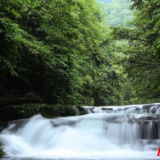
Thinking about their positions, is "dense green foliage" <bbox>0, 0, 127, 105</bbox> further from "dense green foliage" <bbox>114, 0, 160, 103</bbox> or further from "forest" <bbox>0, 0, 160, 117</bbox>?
"dense green foliage" <bbox>114, 0, 160, 103</bbox>

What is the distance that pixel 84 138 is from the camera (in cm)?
697

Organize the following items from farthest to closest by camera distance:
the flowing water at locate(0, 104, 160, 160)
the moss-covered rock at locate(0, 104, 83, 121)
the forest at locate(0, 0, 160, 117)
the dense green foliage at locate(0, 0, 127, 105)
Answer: the moss-covered rock at locate(0, 104, 83, 121) < the dense green foliage at locate(0, 0, 127, 105) < the forest at locate(0, 0, 160, 117) < the flowing water at locate(0, 104, 160, 160)

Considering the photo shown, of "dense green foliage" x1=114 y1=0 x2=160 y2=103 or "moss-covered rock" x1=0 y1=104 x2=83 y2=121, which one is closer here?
"moss-covered rock" x1=0 y1=104 x2=83 y2=121

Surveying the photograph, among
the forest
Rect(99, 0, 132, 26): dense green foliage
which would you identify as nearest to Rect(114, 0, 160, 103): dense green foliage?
the forest

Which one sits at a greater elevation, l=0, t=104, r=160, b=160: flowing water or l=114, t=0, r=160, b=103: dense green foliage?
l=114, t=0, r=160, b=103: dense green foliage

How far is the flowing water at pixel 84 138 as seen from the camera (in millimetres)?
→ 5750

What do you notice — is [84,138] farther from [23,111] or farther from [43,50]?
[43,50]

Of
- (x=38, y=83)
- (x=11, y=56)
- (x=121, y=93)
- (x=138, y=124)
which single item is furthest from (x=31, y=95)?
(x=121, y=93)

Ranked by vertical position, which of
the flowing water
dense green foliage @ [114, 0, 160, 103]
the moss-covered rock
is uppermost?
dense green foliage @ [114, 0, 160, 103]

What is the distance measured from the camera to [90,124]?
7.86 meters

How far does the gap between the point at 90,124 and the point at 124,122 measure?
1310 mm

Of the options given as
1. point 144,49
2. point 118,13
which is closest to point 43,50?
point 144,49

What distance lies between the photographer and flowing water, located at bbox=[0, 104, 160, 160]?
575cm

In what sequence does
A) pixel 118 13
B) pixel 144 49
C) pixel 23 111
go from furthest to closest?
pixel 118 13 < pixel 144 49 < pixel 23 111
